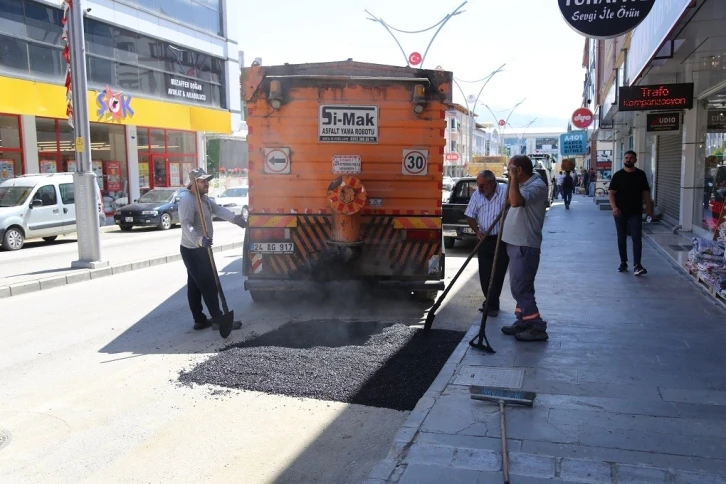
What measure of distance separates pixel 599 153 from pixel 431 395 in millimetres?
41971

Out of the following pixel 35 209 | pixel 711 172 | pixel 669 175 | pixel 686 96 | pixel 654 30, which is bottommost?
pixel 35 209

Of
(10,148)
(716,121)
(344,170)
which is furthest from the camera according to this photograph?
(10,148)

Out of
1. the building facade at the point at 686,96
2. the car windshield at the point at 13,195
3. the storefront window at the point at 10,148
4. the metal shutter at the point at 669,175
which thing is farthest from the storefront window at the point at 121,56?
the metal shutter at the point at 669,175

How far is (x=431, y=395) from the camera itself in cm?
501

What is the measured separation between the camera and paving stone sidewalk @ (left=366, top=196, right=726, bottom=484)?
3781 millimetres

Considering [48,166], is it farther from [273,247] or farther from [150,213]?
[273,247]

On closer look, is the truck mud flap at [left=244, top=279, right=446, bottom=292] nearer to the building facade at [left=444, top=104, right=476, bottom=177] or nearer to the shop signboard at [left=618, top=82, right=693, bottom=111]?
the shop signboard at [left=618, top=82, right=693, bottom=111]

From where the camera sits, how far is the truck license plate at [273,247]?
847 centimetres

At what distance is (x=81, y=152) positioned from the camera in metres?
12.1

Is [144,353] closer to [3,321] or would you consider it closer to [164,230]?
[3,321]

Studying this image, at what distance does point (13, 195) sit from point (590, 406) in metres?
16.7

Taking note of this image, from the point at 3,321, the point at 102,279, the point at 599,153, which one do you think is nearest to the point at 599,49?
the point at 599,153

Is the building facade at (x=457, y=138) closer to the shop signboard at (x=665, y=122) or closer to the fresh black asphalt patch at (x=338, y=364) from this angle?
the shop signboard at (x=665, y=122)

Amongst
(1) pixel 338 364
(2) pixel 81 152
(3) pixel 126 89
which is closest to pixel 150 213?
(3) pixel 126 89
